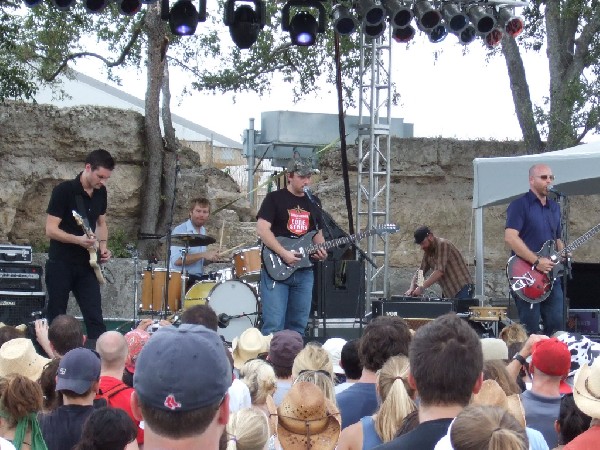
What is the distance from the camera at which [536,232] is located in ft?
29.6

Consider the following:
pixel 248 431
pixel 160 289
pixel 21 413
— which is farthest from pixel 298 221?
pixel 248 431

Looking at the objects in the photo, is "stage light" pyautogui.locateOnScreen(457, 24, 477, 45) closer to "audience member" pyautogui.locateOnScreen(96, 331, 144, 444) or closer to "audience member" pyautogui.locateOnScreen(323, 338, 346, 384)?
"audience member" pyautogui.locateOnScreen(323, 338, 346, 384)

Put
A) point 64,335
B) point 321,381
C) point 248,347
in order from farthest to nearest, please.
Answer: point 248,347 → point 64,335 → point 321,381

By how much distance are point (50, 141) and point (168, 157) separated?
76.1 inches

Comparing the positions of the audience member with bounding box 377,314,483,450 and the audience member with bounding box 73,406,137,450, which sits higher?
the audience member with bounding box 377,314,483,450

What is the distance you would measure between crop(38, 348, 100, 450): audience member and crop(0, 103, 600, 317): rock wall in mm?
10065

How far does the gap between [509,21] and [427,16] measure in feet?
3.25

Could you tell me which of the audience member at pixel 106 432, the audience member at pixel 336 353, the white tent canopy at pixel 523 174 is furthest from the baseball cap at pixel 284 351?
the white tent canopy at pixel 523 174

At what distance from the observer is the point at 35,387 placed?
13.3ft

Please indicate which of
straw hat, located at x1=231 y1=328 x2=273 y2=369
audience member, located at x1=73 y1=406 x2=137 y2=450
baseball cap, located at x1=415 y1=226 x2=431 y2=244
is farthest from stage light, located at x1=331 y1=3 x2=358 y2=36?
audience member, located at x1=73 y1=406 x2=137 y2=450

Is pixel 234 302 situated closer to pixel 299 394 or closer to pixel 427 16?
pixel 427 16

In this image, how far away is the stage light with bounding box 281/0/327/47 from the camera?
35.4ft

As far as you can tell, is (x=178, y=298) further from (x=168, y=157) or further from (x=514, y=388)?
(x=514, y=388)

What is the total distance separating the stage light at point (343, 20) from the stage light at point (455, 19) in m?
1.04
